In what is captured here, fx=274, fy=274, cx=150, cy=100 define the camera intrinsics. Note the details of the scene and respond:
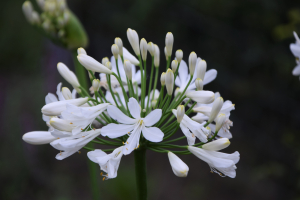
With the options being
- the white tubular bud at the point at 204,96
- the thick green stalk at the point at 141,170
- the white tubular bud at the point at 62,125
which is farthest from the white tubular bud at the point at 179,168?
the white tubular bud at the point at 62,125

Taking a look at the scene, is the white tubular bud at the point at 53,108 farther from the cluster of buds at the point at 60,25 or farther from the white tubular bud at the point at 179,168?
the cluster of buds at the point at 60,25

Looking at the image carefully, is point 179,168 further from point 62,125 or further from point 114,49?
point 114,49

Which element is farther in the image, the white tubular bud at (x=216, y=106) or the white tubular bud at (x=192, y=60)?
the white tubular bud at (x=192, y=60)

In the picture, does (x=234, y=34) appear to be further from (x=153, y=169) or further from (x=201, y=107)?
→ (x=201, y=107)

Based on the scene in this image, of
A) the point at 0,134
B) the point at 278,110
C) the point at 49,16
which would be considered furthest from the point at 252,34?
the point at 0,134

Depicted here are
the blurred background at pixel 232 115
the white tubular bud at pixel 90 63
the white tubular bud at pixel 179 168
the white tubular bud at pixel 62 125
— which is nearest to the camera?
the white tubular bud at pixel 179 168

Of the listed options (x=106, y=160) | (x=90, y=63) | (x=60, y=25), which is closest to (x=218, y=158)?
(x=106, y=160)

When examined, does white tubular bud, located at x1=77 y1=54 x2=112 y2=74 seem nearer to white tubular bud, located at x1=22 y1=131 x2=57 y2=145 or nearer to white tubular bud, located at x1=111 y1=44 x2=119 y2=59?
white tubular bud, located at x1=111 y1=44 x2=119 y2=59
